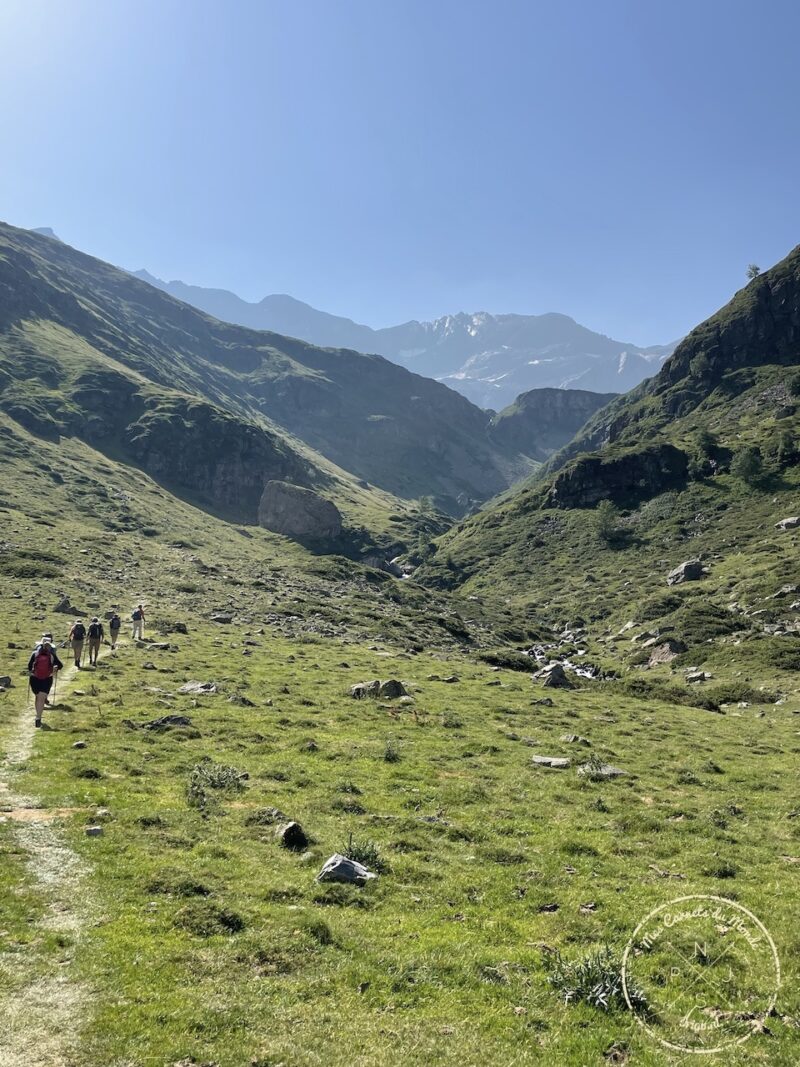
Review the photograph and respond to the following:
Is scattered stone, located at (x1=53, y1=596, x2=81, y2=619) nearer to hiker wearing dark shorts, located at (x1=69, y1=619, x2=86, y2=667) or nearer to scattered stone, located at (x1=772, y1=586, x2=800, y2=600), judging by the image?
hiker wearing dark shorts, located at (x1=69, y1=619, x2=86, y2=667)

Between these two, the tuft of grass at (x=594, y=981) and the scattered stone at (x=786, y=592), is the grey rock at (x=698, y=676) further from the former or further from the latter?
the tuft of grass at (x=594, y=981)

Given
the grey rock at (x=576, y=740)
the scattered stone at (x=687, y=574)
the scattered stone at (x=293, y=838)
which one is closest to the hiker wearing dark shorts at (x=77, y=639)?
the scattered stone at (x=293, y=838)

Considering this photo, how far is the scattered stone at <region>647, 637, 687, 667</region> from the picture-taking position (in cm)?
5706

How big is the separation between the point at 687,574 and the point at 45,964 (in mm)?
87026

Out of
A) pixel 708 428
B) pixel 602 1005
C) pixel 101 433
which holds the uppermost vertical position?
pixel 708 428

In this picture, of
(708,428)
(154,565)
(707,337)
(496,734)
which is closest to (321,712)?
(496,734)

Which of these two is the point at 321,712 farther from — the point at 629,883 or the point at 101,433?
the point at 101,433

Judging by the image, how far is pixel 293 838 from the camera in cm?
1502

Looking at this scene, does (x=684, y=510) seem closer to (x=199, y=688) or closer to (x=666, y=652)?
(x=666, y=652)

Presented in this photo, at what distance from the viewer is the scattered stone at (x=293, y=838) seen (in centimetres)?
1490

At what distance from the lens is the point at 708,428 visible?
150375 millimetres

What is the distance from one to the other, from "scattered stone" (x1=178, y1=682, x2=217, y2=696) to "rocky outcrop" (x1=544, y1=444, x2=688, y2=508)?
11337 centimetres

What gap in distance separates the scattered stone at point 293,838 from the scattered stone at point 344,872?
1439 mm

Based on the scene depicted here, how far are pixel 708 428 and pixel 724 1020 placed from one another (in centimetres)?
16163
